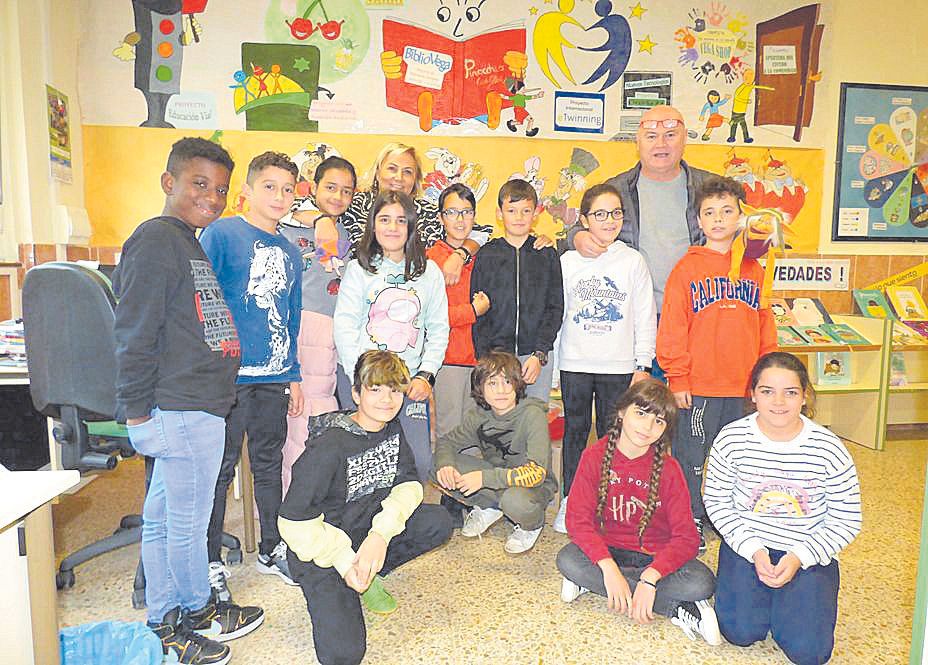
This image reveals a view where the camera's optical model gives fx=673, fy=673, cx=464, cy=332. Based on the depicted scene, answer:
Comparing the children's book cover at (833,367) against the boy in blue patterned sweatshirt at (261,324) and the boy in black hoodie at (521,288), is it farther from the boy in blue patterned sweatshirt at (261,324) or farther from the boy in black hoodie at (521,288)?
the boy in blue patterned sweatshirt at (261,324)

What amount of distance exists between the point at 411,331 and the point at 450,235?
1.48ft

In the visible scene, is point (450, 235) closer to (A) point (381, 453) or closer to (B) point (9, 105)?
(A) point (381, 453)

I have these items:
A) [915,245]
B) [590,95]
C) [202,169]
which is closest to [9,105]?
[202,169]

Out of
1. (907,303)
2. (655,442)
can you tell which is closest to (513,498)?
(655,442)

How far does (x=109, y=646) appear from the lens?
1510mm

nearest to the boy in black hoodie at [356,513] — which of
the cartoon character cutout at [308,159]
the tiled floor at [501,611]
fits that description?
the tiled floor at [501,611]

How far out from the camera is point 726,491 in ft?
6.06

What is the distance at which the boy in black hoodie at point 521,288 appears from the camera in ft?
7.92

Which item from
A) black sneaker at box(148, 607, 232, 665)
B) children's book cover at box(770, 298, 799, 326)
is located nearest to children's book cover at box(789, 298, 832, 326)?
children's book cover at box(770, 298, 799, 326)

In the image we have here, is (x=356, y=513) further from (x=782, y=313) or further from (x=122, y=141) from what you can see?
(x=782, y=313)

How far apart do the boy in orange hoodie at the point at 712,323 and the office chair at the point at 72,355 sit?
67.2 inches

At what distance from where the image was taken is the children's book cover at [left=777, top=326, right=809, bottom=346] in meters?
3.63

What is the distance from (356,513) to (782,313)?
300 centimetres

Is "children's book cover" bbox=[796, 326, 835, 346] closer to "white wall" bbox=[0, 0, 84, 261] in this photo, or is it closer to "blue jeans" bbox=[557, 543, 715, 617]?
"blue jeans" bbox=[557, 543, 715, 617]
